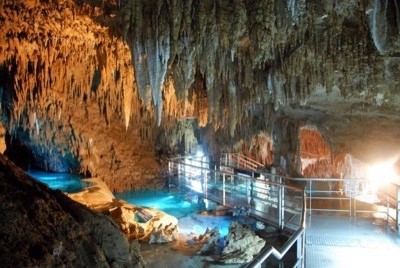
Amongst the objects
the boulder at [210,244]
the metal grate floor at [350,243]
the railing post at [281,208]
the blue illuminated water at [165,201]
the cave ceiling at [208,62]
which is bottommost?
the blue illuminated water at [165,201]

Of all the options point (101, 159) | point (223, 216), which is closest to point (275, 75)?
point (223, 216)

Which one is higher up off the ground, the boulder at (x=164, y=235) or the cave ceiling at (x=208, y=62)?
the cave ceiling at (x=208, y=62)

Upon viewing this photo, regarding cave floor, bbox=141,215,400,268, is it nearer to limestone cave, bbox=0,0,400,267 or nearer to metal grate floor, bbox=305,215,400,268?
metal grate floor, bbox=305,215,400,268

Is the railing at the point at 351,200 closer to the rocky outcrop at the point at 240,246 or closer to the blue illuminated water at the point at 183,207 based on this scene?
the rocky outcrop at the point at 240,246

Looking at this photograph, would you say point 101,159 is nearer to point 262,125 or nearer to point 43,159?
point 43,159

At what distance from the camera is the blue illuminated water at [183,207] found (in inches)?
329

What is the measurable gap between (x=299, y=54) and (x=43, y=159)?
1385 cm

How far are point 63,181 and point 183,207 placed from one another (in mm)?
5516

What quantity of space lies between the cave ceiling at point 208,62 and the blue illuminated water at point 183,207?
2.56 meters

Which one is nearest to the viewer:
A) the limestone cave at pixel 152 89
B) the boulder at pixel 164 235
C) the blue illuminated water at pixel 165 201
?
the limestone cave at pixel 152 89

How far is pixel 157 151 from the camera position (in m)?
16.3

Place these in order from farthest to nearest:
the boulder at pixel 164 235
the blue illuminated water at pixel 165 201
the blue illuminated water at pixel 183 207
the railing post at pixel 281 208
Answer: the blue illuminated water at pixel 165 201 < the blue illuminated water at pixel 183 207 < the railing post at pixel 281 208 < the boulder at pixel 164 235

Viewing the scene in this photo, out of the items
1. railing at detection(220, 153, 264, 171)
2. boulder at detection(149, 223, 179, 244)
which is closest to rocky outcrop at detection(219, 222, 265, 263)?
boulder at detection(149, 223, 179, 244)

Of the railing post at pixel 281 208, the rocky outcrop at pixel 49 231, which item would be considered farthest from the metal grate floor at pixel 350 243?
the rocky outcrop at pixel 49 231
